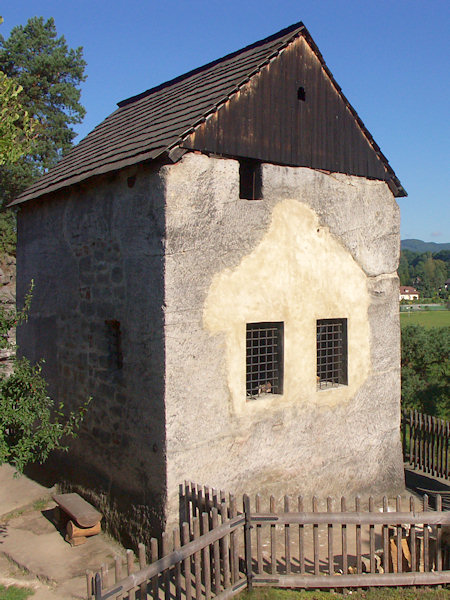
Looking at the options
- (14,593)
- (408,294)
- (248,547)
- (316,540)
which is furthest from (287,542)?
(408,294)

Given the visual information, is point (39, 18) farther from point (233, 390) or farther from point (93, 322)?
point (233, 390)

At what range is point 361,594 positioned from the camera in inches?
234

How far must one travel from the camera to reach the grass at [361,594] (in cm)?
579

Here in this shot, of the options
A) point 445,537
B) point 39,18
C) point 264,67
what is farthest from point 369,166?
point 39,18

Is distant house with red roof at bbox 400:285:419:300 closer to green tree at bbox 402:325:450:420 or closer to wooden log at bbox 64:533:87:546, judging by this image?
green tree at bbox 402:325:450:420

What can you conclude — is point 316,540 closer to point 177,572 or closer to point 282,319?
point 177,572

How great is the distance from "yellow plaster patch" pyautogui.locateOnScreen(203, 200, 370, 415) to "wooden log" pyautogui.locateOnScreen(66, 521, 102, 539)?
2.72m

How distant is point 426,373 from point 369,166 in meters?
13.9

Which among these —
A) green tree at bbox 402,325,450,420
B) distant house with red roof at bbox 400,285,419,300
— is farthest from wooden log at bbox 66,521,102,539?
distant house with red roof at bbox 400,285,419,300

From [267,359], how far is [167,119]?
3820 mm

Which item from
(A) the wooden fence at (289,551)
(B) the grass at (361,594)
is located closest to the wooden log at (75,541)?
(A) the wooden fence at (289,551)

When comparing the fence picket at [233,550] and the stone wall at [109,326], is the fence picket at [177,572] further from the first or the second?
the stone wall at [109,326]

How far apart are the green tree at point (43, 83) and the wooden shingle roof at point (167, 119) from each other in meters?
10.9

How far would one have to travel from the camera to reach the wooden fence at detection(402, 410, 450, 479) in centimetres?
1046
